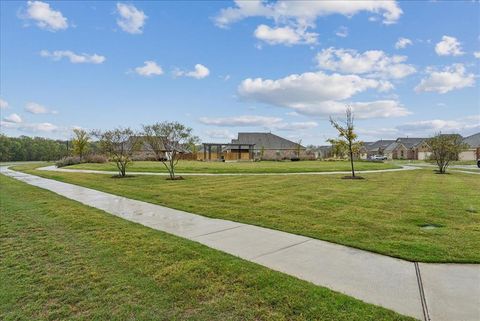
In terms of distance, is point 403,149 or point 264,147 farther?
point 403,149

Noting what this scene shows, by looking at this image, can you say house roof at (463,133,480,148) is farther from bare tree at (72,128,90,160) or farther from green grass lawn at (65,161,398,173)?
bare tree at (72,128,90,160)

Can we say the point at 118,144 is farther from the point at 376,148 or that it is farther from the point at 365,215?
the point at 376,148

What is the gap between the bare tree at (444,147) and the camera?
2102 cm

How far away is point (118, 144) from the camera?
18.9m

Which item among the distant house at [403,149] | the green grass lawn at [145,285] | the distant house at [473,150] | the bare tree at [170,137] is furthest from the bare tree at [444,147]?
the distant house at [403,149]

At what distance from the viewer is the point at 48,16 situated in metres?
13.3

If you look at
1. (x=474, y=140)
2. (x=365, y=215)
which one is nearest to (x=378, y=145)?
(x=474, y=140)

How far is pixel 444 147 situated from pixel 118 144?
2253 centimetres

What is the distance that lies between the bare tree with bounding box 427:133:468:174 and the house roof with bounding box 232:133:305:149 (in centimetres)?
3812

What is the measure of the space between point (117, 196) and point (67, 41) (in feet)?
37.4

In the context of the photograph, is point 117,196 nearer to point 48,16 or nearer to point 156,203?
point 156,203

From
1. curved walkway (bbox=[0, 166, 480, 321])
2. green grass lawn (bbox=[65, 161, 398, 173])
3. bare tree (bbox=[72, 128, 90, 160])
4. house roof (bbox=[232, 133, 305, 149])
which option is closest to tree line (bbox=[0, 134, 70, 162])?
bare tree (bbox=[72, 128, 90, 160])

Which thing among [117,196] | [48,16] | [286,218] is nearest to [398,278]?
[286,218]

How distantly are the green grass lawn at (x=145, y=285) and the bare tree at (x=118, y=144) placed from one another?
13968 mm
